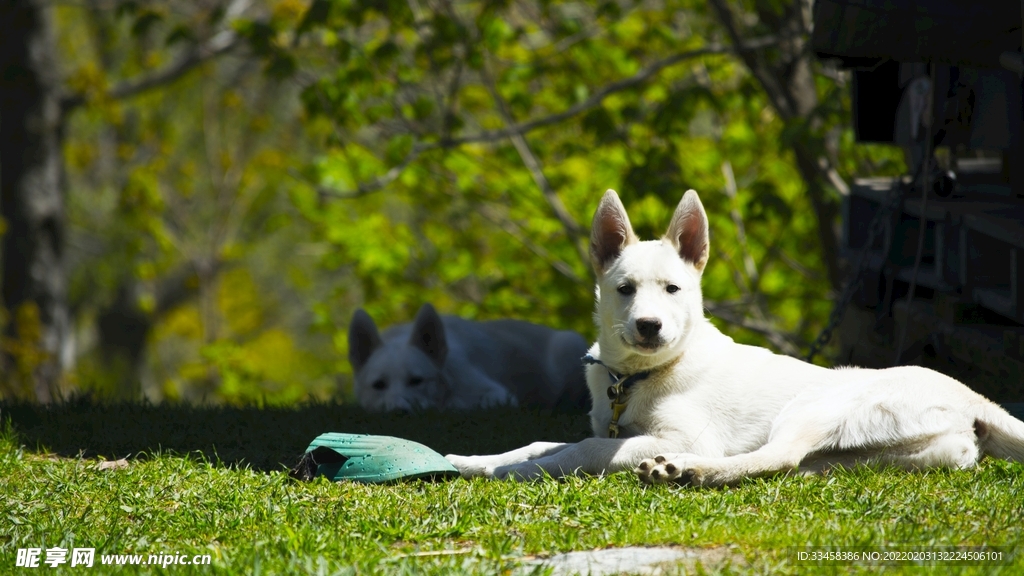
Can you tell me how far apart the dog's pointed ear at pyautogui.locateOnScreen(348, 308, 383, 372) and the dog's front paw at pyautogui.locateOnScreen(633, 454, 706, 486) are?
424 cm

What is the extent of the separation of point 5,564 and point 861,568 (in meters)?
2.93

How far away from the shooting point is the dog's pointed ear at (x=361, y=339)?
7.99m

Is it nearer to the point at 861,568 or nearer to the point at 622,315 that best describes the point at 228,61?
the point at 622,315

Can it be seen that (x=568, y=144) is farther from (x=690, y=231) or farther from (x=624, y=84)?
(x=690, y=231)

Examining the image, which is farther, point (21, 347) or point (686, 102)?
point (21, 347)

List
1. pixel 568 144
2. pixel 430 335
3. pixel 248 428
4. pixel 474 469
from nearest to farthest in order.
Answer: pixel 474 469 < pixel 248 428 < pixel 430 335 < pixel 568 144

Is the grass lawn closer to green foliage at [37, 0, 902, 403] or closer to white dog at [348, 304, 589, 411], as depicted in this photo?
white dog at [348, 304, 589, 411]

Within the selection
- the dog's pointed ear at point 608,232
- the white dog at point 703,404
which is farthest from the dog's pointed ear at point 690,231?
the dog's pointed ear at point 608,232

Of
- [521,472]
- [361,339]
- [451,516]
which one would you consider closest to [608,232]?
[521,472]

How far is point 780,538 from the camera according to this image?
334 cm

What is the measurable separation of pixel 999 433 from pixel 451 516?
2510 mm

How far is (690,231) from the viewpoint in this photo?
4879 mm

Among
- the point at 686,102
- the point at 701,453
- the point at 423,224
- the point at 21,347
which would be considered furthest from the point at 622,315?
the point at 21,347

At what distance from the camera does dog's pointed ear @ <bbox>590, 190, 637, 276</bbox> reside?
15.9 feet
